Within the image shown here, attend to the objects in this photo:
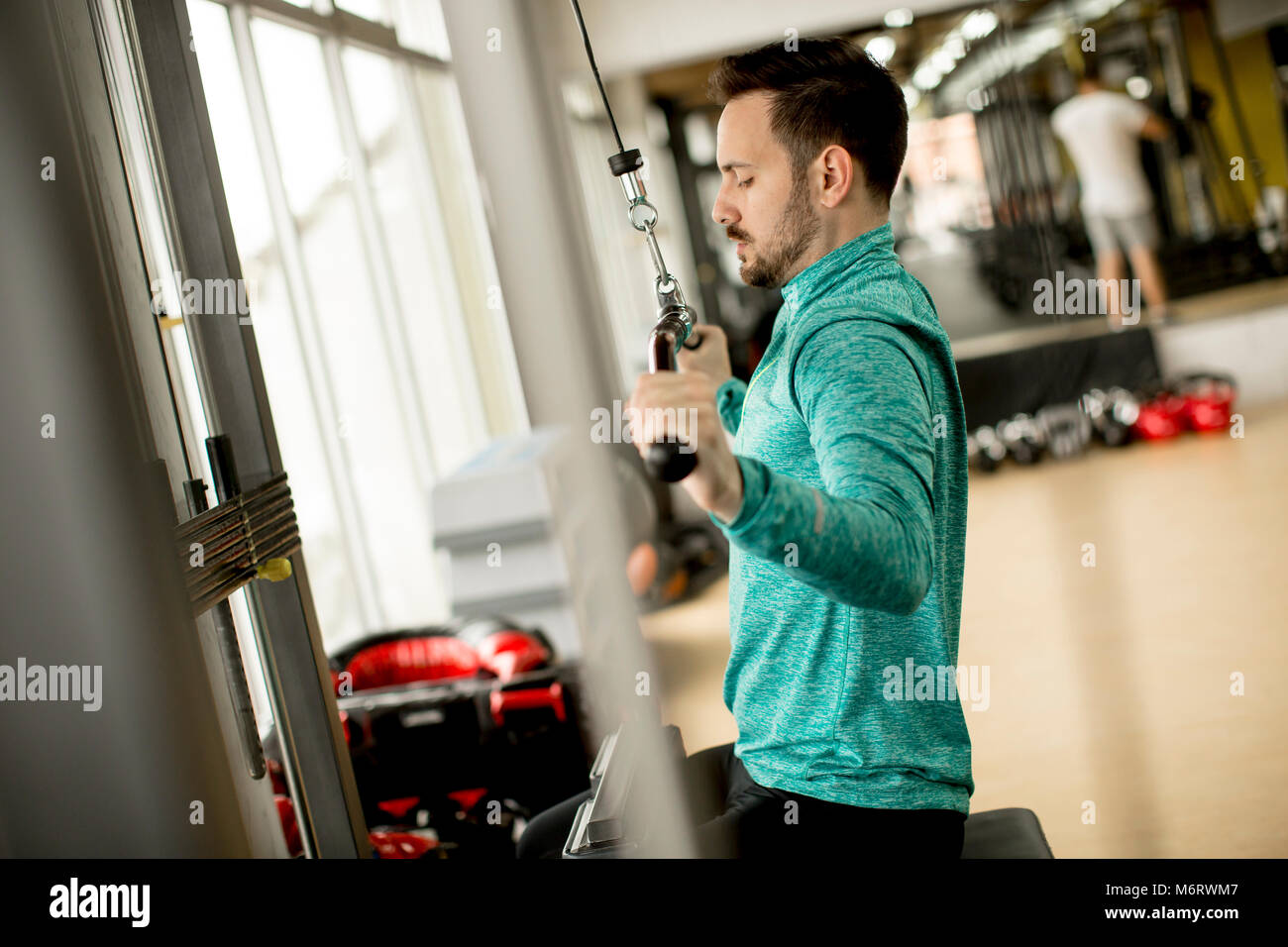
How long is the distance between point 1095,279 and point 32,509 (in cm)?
524

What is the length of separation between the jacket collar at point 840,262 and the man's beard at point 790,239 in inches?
0.7

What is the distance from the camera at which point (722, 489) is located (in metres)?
0.63

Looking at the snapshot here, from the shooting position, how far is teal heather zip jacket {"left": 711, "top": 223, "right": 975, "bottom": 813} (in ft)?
2.31

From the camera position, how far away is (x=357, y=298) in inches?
137

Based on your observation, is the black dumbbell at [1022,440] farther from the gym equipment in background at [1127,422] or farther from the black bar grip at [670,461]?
the black bar grip at [670,461]

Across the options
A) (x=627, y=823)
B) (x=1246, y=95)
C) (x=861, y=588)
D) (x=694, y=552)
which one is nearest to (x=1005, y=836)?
(x=627, y=823)

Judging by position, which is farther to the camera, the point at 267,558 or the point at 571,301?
the point at 267,558

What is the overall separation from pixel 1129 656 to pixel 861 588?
2.33m

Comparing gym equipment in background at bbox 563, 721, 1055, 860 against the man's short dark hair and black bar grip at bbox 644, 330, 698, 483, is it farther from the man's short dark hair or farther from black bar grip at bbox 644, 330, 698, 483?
the man's short dark hair

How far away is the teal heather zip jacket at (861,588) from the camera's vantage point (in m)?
0.70

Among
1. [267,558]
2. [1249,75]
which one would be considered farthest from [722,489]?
[1249,75]

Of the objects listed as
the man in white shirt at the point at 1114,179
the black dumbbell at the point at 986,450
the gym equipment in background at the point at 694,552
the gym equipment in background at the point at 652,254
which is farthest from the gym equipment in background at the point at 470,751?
the man in white shirt at the point at 1114,179

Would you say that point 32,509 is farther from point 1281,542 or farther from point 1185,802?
point 1281,542

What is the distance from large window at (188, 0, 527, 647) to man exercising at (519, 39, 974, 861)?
1.59 metres
